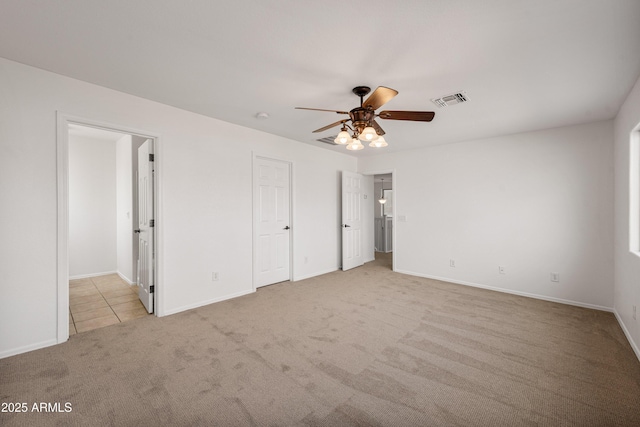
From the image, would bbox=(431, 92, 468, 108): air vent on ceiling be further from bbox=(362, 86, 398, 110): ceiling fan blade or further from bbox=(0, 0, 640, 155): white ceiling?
bbox=(362, 86, 398, 110): ceiling fan blade

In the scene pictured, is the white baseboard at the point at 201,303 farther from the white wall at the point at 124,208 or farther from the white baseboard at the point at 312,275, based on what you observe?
the white wall at the point at 124,208

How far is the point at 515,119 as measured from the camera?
3600 millimetres

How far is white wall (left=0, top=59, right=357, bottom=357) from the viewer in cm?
239

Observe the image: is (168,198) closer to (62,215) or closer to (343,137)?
(62,215)

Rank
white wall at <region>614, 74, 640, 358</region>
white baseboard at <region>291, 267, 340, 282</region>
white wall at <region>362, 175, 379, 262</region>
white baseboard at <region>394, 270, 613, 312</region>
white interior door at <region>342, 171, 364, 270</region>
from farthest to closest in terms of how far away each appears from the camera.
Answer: white wall at <region>362, 175, 379, 262</region> → white interior door at <region>342, 171, 364, 270</region> → white baseboard at <region>291, 267, 340, 282</region> → white baseboard at <region>394, 270, 613, 312</region> → white wall at <region>614, 74, 640, 358</region>

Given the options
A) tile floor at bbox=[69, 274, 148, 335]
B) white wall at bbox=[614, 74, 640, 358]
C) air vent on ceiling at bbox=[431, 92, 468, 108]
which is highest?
air vent on ceiling at bbox=[431, 92, 468, 108]

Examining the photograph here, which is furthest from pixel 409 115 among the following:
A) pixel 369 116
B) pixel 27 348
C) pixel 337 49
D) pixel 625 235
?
pixel 27 348

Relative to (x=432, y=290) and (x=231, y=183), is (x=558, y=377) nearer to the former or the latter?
(x=432, y=290)

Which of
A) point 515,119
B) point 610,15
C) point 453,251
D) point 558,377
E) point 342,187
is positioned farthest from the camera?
point 342,187

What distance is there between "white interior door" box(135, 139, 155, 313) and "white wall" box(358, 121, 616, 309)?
13.9 ft

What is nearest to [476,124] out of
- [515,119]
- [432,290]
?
[515,119]

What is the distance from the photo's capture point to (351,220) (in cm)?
589

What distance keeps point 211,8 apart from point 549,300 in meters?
5.19

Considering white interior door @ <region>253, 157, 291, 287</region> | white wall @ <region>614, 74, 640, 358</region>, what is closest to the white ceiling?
white wall @ <region>614, 74, 640, 358</region>
